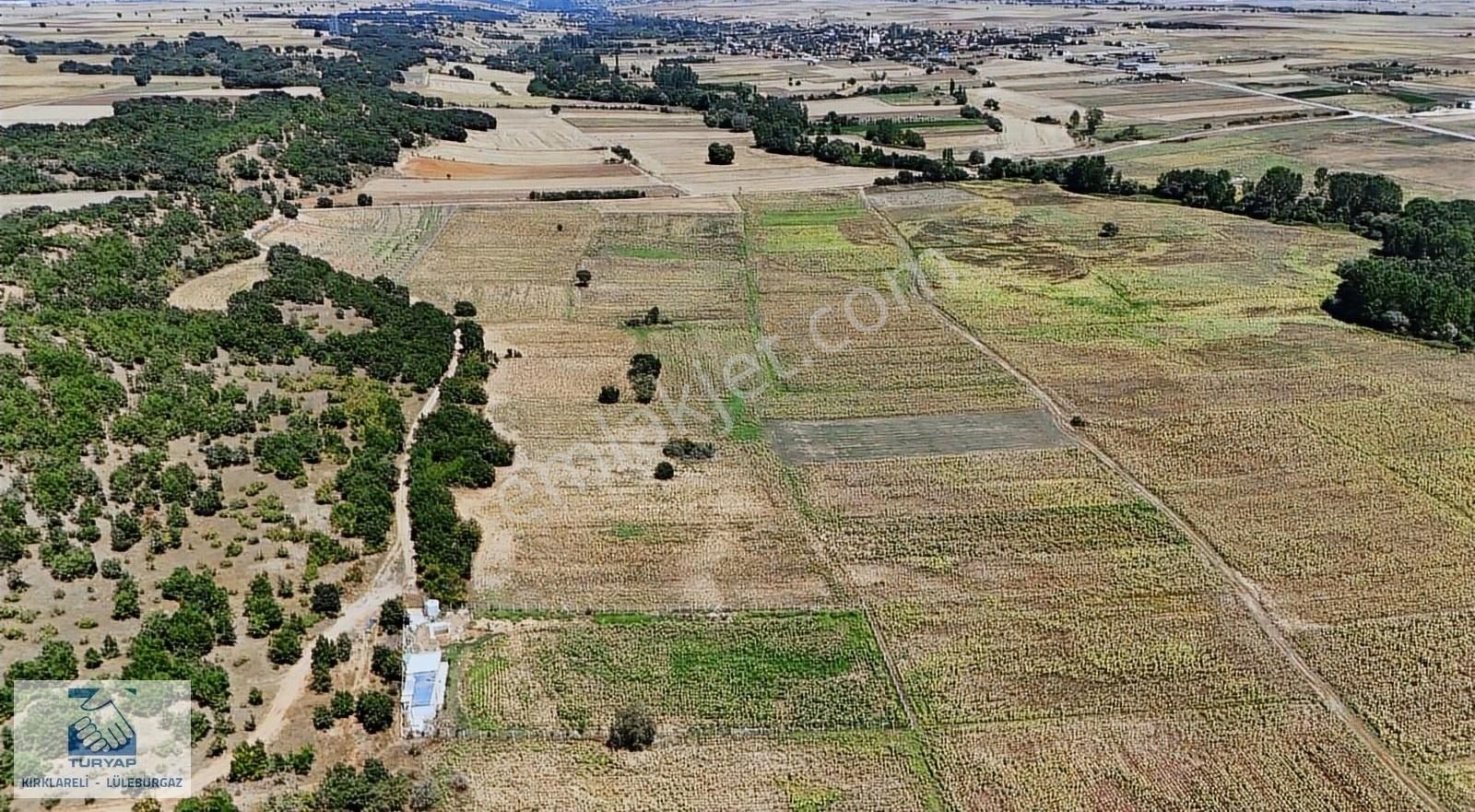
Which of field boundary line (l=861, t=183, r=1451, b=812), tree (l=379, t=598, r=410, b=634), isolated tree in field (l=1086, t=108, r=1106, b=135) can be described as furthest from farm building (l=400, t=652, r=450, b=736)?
isolated tree in field (l=1086, t=108, r=1106, b=135)

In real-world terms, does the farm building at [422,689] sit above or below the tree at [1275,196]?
below

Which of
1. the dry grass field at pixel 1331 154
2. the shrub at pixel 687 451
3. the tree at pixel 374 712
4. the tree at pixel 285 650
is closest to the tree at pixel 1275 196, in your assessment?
the dry grass field at pixel 1331 154

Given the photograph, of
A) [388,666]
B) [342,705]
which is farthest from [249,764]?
[388,666]

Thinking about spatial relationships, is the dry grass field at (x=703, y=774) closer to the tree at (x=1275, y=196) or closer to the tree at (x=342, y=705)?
the tree at (x=342, y=705)

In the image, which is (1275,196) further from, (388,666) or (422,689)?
(388,666)

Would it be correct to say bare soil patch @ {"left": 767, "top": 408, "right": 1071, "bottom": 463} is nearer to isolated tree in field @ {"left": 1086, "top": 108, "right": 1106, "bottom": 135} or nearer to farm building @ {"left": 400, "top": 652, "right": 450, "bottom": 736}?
farm building @ {"left": 400, "top": 652, "right": 450, "bottom": 736}

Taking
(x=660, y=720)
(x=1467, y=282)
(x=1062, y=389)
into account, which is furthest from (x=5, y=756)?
(x=1467, y=282)

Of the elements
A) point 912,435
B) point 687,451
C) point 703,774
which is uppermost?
point 912,435
